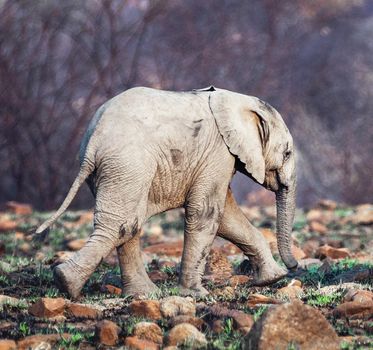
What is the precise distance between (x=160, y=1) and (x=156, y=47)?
1091 mm

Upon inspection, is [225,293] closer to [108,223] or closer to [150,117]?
[108,223]

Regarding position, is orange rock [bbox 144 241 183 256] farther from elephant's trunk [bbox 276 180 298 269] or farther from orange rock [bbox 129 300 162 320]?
orange rock [bbox 129 300 162 320]

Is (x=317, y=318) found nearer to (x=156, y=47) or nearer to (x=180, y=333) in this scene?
(x=180, y=333)

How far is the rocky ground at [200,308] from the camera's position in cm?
536

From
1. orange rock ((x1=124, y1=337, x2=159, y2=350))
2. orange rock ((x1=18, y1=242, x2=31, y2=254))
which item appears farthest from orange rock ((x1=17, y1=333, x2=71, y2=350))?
orange rock ((x1=18, y1=242, x2=31, y2=254))

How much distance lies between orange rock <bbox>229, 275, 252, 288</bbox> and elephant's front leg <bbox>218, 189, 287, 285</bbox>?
0.45 ft

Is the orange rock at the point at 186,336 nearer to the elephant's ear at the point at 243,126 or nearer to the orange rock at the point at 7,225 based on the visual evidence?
the elephant's ear at the point at 243,126

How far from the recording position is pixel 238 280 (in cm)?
850

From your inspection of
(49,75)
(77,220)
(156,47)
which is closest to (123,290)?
(77,220)

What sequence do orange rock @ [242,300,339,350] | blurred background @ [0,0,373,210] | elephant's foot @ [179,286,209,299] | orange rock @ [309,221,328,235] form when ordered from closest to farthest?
orange rock @ [242,300,339,350] < elephant's foot @ [179,286,209,299] < orange rock @ [309,221,328,235] < blurred background @ [0,0,373,210]

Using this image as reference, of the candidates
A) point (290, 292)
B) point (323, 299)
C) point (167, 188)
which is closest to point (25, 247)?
point (167, 188)

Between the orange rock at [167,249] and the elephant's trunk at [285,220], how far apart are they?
2778mm

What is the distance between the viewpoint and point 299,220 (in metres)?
15.2

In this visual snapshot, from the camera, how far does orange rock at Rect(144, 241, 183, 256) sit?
37.6 feet
